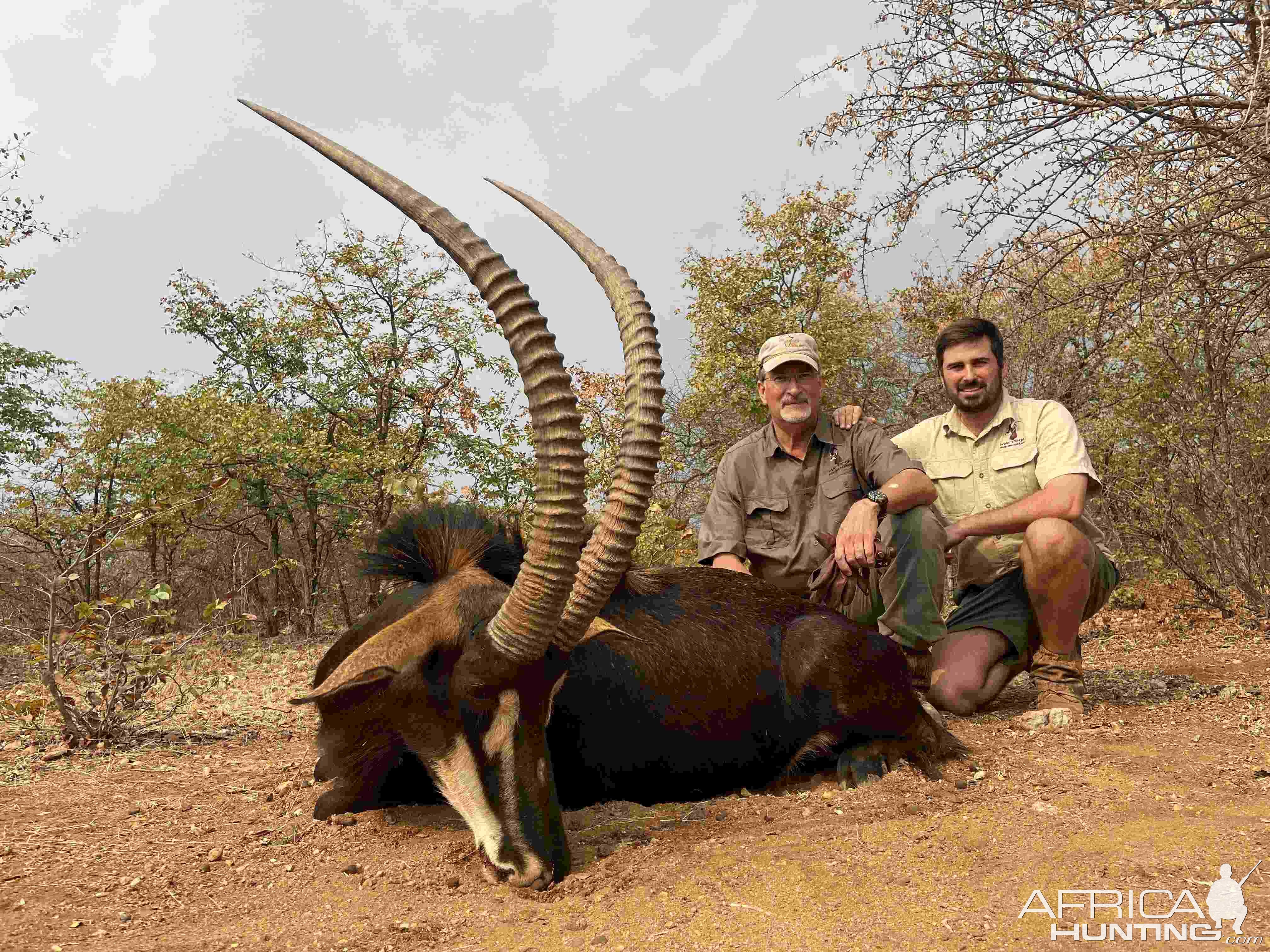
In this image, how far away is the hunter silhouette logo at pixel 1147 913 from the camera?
2.37m

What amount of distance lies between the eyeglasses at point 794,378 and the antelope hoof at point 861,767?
220cm

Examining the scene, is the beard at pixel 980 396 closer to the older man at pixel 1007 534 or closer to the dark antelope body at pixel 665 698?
the older man at pixel 1007 534

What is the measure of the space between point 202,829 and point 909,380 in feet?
47.2

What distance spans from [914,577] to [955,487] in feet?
3.15

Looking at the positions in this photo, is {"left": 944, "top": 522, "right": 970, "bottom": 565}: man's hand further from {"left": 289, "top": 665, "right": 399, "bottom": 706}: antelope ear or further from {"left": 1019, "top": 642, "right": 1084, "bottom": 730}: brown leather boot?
{"left": 289, "top": 665, "right": 399, "bottom": 706}: antelope ear

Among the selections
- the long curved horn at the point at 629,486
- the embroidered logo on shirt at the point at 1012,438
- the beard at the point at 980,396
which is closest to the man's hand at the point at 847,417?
the beard at the point at 980,396

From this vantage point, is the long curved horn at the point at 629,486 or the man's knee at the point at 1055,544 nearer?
the long curved horn at the point at 629,486

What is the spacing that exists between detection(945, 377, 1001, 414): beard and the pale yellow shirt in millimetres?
81

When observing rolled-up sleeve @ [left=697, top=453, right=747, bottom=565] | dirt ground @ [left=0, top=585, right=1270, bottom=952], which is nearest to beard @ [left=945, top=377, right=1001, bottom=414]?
rolled-up sleeve @ [left=697, top=453, right=747, bottom=565]

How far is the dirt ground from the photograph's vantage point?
2.64 m

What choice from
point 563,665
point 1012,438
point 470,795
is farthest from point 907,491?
point 470,795

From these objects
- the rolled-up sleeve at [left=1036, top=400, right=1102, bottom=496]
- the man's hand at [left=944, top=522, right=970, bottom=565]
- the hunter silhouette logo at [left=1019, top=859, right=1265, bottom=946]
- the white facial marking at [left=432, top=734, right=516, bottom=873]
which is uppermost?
the rolled-up sleeve at [left=1036, top=400, right=1102, bottom=496]

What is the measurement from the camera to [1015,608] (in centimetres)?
538

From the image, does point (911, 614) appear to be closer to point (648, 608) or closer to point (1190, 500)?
point (648, 608)
